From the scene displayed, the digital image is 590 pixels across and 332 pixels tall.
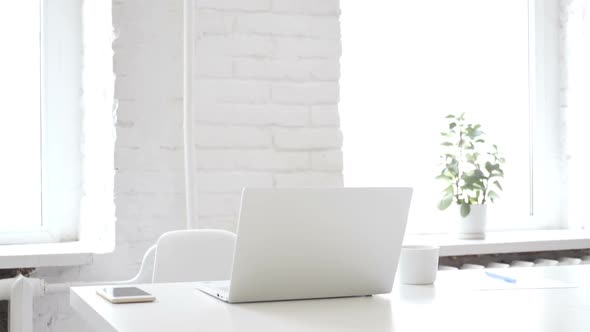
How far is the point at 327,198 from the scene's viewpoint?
1.51 metres

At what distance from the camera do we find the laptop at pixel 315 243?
146 centimetres

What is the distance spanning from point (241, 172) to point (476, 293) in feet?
4.45

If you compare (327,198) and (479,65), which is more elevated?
(479,65)

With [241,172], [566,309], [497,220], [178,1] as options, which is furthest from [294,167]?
[566,309]

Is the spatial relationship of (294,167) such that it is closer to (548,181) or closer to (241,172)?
(241,172)

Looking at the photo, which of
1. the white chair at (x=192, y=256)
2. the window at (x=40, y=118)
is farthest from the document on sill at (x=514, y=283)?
the window at (x=40, y=118)

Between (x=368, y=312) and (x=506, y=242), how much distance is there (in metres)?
1.89

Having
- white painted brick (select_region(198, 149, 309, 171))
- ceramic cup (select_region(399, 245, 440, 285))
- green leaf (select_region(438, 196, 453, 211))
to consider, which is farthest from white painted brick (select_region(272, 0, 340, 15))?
ceramic cup (select_region(399, 245, 440, 285))

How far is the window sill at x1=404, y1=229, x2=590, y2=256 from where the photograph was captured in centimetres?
309

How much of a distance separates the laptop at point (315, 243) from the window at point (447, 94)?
69.2 inches

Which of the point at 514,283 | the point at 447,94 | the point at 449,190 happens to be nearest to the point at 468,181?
the point at 449,190

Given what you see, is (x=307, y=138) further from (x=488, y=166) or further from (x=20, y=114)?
(x=20, y=114)

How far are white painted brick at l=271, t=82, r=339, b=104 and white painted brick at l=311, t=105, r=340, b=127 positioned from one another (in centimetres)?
2

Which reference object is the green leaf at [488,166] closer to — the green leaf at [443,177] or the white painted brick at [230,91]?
the green leaf at [443,177]
